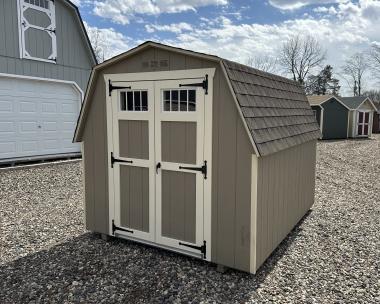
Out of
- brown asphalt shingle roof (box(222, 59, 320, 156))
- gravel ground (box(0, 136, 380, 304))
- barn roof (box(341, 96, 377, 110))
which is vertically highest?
barn roof (box(341, 96, 377, 110))

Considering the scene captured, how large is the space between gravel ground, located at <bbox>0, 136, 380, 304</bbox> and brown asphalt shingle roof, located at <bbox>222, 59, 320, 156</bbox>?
4.28ft

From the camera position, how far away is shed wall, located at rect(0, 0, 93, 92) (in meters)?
8.51

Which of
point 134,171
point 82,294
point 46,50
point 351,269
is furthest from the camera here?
point 46,50

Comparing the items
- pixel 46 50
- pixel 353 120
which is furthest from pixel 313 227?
pixel 353 120

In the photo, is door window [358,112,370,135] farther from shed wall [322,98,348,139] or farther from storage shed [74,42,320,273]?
storage shed [74,42,320,273]

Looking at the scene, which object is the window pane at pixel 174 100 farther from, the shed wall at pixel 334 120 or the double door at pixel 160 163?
the shed wall at pixel 334 120

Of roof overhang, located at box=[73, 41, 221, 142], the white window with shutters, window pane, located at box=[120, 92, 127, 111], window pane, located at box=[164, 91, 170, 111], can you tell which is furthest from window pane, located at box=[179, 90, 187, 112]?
the white window with shutters

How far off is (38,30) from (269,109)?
7.99m

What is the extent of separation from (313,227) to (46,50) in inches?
333

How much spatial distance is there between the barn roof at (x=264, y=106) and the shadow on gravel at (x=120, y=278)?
1.32 metres

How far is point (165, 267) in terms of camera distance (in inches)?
141

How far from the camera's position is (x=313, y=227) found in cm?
498

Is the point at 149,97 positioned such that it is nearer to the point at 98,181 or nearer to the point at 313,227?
the point at 98,181

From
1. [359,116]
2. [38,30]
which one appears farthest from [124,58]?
[359,116]
